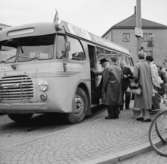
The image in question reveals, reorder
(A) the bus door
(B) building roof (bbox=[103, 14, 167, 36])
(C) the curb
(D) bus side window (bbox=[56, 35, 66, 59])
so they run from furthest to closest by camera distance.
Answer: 1. (B) building roof (bbox=[103, 14, 167, 36])
2. (A) the bus door
3. (D) bus side window (bbox=[56, 35, 66, 59])
4. (C) the curb

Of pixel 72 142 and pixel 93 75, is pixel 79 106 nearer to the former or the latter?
pixel 93 75

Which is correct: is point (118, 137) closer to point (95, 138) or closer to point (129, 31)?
point (95, 138)

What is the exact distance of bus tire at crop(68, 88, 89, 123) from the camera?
8.30 m

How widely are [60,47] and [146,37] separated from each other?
205 ft

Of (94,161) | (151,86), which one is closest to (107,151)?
(94,161)

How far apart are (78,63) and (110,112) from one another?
5.83 feet

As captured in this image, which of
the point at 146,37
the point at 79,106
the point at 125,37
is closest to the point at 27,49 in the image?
the point at 79,106

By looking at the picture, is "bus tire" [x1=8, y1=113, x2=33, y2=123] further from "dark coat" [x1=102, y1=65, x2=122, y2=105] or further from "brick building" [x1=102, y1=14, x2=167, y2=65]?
"brick building" [x1=102, y1=14, x2=167, y2=65]

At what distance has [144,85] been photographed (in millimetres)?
8305

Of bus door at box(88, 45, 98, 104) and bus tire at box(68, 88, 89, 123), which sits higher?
bus door at box(88, 45, 98, 104)

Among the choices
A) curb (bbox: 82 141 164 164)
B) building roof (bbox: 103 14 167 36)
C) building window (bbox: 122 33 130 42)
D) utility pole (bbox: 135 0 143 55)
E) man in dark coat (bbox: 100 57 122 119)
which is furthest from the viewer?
building roof (bbox: 103 14 167 36)

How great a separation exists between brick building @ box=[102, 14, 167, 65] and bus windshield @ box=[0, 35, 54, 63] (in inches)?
2239

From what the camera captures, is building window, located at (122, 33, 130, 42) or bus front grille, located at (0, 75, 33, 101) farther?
building window, located at (122, 33, 130, 42)

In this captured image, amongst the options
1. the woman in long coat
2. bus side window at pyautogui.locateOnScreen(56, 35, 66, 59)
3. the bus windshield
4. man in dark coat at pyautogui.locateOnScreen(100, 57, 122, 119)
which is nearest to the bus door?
man in dark coat at pyautogui.locateOnScreen(100, 57, 122, 119)
